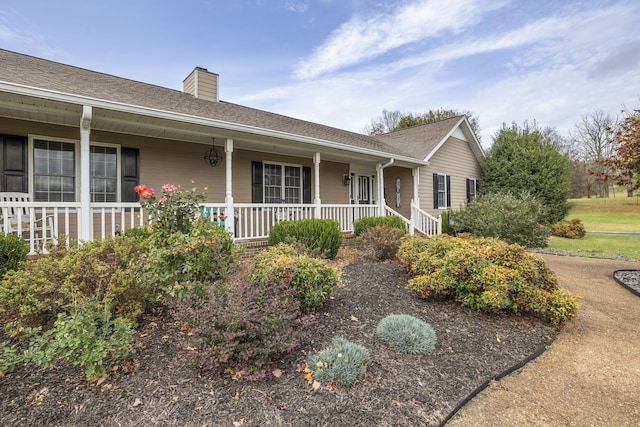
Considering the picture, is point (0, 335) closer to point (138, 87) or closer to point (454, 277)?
point (454, 277)

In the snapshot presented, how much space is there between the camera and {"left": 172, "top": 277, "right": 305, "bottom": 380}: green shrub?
8.56 feet

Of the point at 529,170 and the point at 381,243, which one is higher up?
the point at 529,170

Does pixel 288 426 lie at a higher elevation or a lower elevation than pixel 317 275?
lower

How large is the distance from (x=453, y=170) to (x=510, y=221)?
495cm

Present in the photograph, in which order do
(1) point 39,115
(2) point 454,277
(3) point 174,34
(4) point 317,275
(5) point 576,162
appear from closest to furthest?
1. (4) point 317,275
2. (2) point 454,277
3. (1) point 39,115
4. (3) point 174,34
5. (5) point 576,162

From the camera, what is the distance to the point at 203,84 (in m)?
10.1

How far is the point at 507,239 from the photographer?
1035 centimetres

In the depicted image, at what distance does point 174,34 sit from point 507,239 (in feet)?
39.1

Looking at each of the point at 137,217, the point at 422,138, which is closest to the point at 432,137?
the point at 422,138

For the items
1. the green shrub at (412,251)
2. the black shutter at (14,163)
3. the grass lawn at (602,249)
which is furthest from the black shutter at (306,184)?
the grass lawn at (602,249)

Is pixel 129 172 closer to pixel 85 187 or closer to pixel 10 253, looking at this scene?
pixel 85 187

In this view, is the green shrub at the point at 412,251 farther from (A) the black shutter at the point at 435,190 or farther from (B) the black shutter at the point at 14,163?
(A) the black shutter at the point at 435,190

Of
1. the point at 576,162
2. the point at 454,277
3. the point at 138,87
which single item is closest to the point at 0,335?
the point at 454,277

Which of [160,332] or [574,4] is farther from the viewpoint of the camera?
[574,4]
